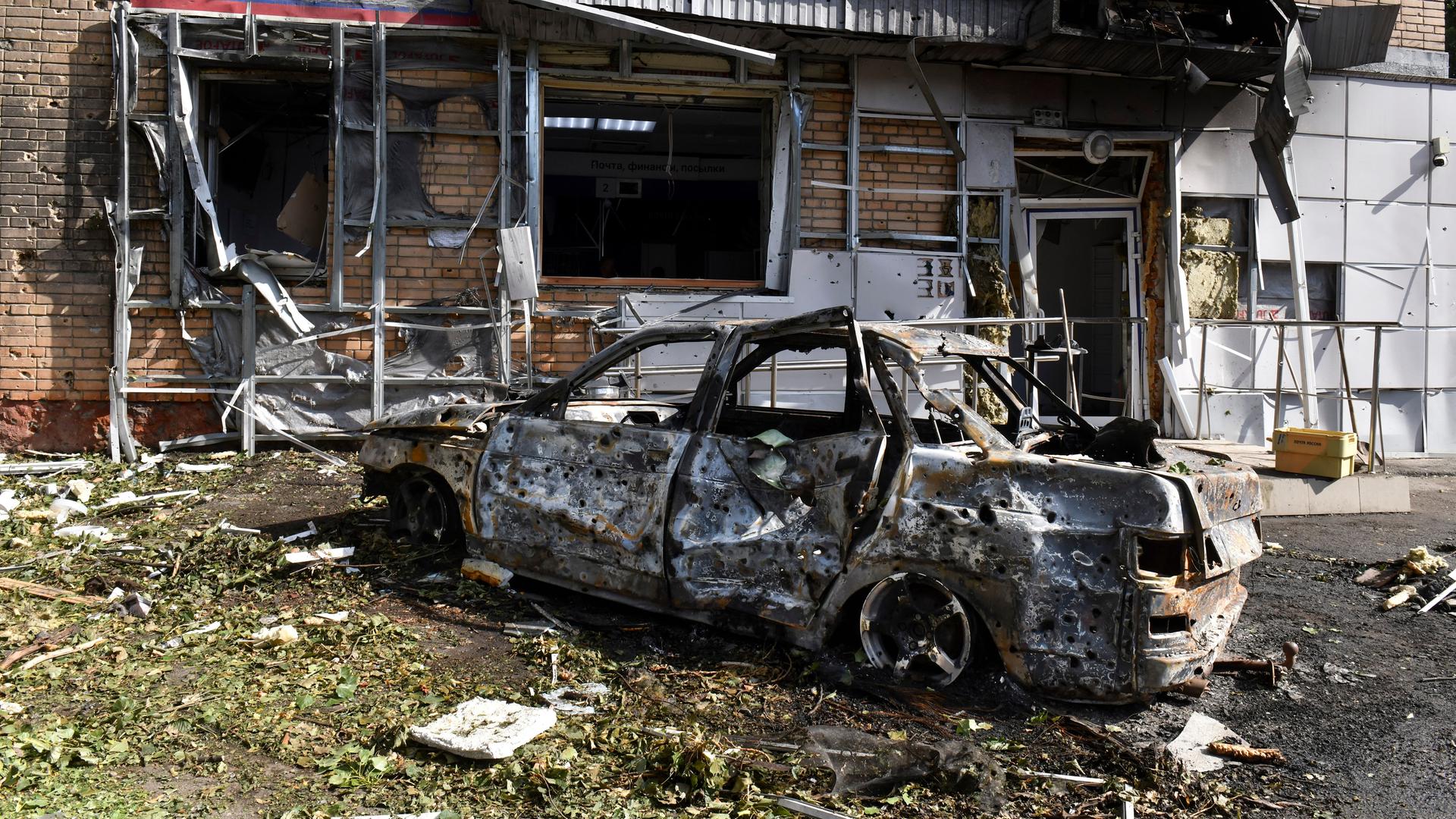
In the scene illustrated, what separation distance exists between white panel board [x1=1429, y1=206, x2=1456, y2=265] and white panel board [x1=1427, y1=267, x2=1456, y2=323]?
0.11 metres

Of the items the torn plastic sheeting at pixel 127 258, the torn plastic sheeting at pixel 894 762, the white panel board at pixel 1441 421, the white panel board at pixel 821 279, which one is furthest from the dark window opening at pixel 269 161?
the white panel board at pixel 1441 421

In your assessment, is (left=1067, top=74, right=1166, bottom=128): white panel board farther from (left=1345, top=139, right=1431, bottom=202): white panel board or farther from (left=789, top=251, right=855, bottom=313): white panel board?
(left=789, top=251, right=855, bottom=313): white panel board

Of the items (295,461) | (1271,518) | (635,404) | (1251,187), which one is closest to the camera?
(635,404)

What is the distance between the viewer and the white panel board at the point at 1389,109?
427 inches

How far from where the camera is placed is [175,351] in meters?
8.95

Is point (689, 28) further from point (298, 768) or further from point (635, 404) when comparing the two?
point (298, 768)

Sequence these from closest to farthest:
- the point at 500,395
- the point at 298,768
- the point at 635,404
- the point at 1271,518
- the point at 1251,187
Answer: the point at 298,768, the point at 635,404, the point at 1271,518, the point at 500,395, the point at 1251,187

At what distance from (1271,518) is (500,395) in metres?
6.45

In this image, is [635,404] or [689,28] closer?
[635,404]

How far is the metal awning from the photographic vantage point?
8453 millimetres

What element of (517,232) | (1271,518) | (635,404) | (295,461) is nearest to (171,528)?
(295,461)

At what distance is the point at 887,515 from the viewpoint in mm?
4023

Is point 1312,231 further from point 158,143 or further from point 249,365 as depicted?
point 158,143

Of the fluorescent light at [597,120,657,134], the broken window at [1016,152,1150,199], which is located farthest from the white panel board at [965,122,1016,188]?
the fluorescent light at [597,120,657,134]
